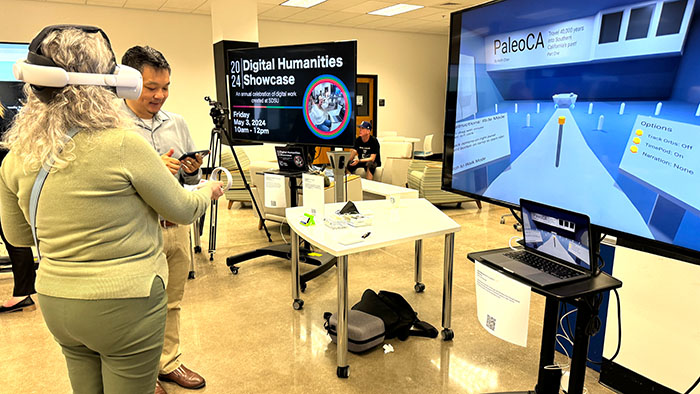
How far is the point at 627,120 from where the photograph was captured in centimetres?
144

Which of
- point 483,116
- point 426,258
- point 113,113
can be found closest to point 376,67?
point 426,258

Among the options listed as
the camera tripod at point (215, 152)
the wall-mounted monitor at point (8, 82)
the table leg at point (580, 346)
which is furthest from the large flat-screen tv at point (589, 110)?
the wall-mounted monitor at point (8, 82)

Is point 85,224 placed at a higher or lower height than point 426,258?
higher

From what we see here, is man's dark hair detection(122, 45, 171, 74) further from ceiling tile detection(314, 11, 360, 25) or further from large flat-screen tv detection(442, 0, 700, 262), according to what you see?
ceiling tile detection(314, 11, 360, 25)

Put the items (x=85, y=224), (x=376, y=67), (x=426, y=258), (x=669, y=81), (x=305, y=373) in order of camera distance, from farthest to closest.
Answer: (x=376, y=67) → (x=426, y=258) → (x=305, y=373) → (x=669, y=81) → (x=85, y=224)

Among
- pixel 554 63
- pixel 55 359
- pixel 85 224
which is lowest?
pixel 55 359

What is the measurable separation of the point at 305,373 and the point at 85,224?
1.53 meters

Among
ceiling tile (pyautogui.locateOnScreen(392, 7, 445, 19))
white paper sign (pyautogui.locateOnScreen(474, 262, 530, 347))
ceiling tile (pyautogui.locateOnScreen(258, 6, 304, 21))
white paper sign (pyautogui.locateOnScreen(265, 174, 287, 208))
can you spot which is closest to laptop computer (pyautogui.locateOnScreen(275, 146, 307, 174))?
white paper sign (pyautogui.locateOnScreen(265, 174, 287, 208))

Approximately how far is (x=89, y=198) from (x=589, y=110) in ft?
5.01

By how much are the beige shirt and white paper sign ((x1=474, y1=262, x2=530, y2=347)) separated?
1103 millimetres

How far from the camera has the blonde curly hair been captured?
1.13 metres

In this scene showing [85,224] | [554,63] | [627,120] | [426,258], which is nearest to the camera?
[85,224]

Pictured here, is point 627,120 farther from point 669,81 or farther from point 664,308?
point 664,308

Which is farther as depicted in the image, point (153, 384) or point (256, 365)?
point (256, 365)
